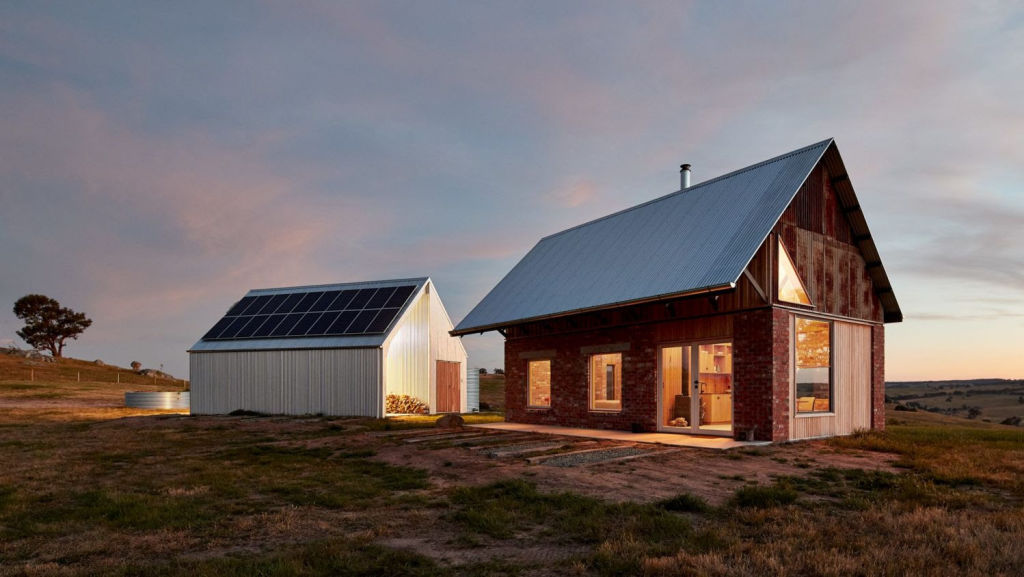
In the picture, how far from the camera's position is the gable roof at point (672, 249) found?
15555mm

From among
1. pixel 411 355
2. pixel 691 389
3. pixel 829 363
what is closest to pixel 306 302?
pixel 411 355

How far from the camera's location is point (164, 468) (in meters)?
12.4

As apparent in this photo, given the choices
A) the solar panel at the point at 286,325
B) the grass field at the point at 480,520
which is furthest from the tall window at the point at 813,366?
the solar panel at the point at 286,325

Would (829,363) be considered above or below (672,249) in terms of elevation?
below

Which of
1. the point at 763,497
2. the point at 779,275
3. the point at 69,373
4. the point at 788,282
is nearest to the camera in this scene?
the point at 763,497

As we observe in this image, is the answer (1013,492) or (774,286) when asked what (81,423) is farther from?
(1013,492)

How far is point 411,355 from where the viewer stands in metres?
28.5

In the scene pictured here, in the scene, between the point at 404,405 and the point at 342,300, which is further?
the point at 342,300

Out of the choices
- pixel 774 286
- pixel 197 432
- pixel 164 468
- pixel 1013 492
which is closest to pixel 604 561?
pixel 1013 492

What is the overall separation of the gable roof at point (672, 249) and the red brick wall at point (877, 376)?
1.09 m

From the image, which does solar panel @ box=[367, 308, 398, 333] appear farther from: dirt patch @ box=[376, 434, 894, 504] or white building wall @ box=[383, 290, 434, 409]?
dirt patch @ box=[376, 434, 894, 504]

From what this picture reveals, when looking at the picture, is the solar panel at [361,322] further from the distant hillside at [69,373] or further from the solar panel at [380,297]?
the distant hillside at [69,373]

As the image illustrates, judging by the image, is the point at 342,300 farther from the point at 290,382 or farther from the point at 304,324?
the point at 290,382

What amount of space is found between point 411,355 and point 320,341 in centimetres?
378
